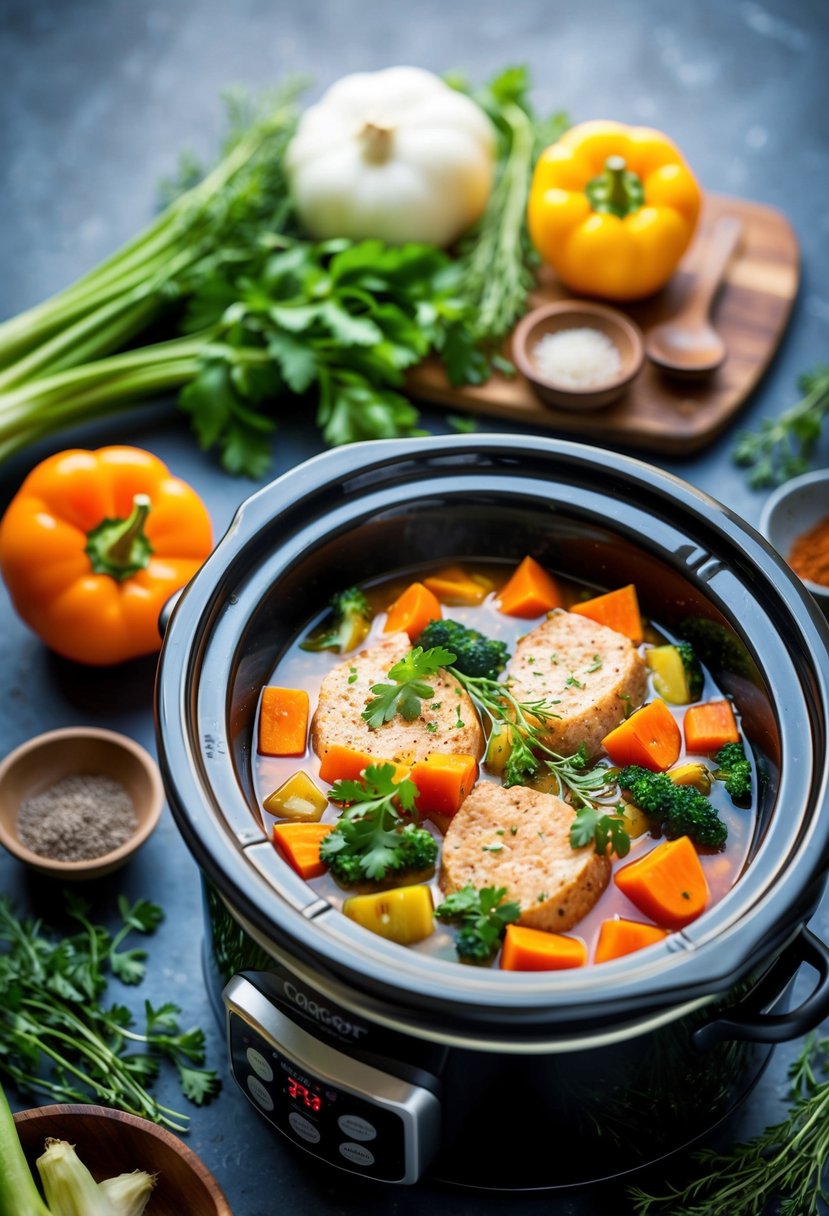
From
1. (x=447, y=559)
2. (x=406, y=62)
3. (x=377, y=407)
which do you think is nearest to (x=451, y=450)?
(x=447, y=559)

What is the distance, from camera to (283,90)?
4133mm

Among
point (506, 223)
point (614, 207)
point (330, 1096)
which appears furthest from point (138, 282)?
point (330, 1096)

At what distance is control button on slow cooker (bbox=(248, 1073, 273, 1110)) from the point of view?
90.0 inches

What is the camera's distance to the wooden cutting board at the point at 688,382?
12.1ft

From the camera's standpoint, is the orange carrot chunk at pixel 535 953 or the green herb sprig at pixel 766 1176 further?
the green herb sprig at pixel 766 1176

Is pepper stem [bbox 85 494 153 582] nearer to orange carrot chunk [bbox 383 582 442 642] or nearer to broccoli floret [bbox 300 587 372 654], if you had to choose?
broccoli floret [bbox 300 587 372 654]

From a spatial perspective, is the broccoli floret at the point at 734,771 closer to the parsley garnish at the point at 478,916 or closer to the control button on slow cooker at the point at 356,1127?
the parsley garnish at the point at 478,916

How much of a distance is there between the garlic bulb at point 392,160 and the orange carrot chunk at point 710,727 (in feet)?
6.40

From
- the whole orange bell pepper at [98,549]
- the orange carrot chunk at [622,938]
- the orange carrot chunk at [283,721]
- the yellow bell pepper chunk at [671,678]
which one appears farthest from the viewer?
the whole orange bell pepper at [98,549]

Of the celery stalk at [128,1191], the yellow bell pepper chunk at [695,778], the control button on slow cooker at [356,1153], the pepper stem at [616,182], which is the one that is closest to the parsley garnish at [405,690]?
the yellow bell pepper chunk at [695,778]

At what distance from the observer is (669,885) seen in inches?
87.7

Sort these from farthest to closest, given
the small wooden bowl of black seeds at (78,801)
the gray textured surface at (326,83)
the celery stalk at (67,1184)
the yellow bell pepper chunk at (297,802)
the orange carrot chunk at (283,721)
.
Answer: the gray textured surface at (326,83) < the small wooden bowl of black seeds at (78,801) < the orange carrot chunk at (283,721) < the yellow bell pepper chunk at (297,802) < the celery stalk at (67,1184)

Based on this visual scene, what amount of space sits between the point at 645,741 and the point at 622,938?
427 mm

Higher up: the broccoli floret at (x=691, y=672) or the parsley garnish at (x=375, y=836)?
the broccoli floret at (x=691, y=672)
